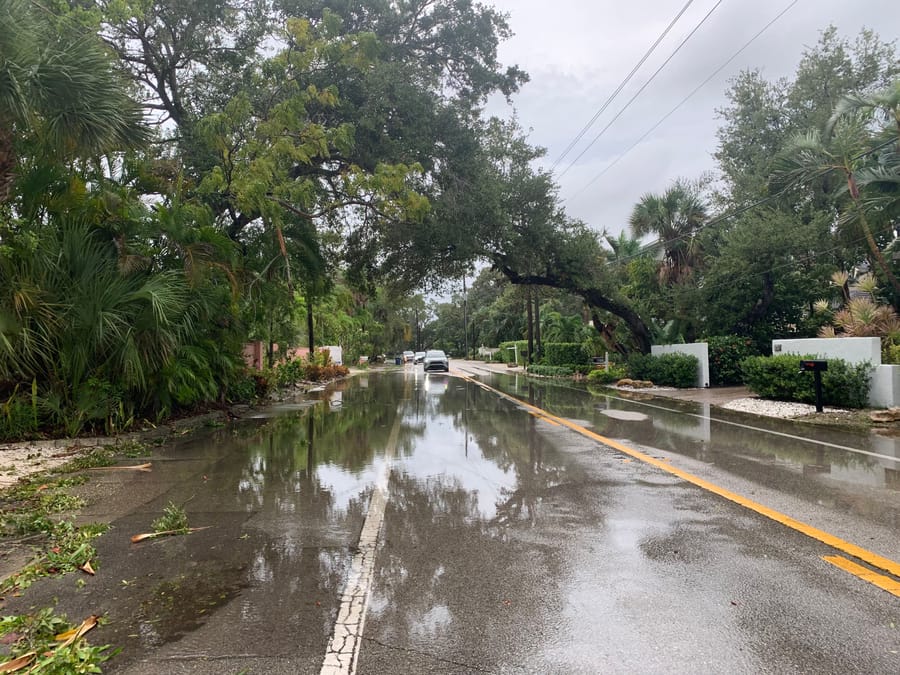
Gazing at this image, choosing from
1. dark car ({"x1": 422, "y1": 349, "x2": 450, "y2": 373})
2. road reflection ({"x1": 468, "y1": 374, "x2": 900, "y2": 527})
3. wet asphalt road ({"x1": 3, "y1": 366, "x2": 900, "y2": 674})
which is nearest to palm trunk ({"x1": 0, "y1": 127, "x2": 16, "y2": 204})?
wet asphalt road ({"x1": 3, "y1": 366, "x2": 900, "y2": 674})

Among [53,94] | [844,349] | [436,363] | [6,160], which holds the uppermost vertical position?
[53,94]

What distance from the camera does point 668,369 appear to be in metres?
22.4

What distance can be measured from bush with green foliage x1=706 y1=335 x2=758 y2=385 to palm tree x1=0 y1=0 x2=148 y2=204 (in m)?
20.3

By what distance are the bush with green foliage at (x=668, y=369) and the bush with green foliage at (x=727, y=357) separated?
716 mm

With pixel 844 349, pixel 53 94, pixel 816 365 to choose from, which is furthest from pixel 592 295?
pixel 53 94

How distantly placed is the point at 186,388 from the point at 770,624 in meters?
10.3

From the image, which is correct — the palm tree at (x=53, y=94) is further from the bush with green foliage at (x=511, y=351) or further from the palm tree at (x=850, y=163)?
the bush with green foliage at (x=511, y=351)

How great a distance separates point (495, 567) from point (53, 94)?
26.1ft

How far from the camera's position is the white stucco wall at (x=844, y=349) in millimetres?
13056

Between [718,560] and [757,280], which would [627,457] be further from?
[757,280]

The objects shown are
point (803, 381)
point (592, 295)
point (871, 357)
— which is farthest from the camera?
point (592, 295)

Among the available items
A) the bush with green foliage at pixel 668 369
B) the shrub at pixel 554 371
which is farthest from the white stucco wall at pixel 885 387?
the shrub at pixel 554 371

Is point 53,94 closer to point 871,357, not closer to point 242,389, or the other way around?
point 242,389

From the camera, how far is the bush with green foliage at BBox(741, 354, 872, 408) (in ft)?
42.4
